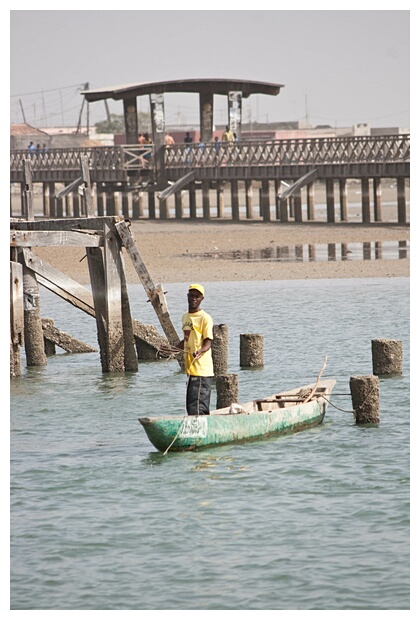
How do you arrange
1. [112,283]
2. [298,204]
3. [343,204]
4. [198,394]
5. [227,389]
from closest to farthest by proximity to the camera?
1. [198,394]
2. [227,389]
3. [112,283]
4. [298,204]
5. [343,204]

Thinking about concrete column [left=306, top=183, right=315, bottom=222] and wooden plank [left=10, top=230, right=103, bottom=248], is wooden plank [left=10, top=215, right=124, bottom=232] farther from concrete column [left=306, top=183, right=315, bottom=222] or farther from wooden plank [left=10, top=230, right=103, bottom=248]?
concrete column [left=306, top=183, right=315, bottom=222]

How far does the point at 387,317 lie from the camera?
87.4 ft

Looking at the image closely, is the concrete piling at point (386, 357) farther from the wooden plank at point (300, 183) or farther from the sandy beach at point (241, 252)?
the wooden plank at point (300, 183)

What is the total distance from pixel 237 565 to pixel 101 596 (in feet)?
4.10

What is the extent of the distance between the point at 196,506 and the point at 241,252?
2722 cm

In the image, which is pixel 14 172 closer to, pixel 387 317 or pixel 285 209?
pixel 285 209

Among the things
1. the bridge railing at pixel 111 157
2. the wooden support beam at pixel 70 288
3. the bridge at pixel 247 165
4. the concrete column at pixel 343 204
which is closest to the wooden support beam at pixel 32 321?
the wooden support beam at pixel 70 288

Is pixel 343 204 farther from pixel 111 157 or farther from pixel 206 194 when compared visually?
pixel 111 157

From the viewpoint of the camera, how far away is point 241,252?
130 feet

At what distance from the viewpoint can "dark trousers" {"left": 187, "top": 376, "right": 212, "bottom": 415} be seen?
Result: 47.0ft

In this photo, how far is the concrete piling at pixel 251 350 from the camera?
817 inches

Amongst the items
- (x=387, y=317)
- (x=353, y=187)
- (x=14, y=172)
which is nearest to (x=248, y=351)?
(x=387, y=317)

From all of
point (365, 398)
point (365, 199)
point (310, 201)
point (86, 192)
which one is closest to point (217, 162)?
point (310, 201)

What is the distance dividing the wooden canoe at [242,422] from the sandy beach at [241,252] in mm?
12026
